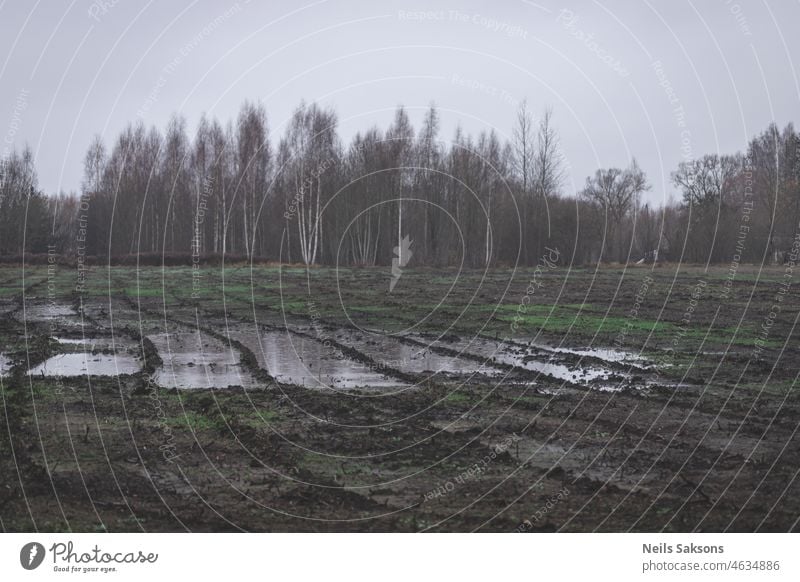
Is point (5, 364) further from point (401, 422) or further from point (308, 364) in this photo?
point (401, 422)

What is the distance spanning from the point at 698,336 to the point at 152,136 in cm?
6891

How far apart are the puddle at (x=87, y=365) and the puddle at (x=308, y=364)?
2889 mm

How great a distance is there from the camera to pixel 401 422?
1319 cm

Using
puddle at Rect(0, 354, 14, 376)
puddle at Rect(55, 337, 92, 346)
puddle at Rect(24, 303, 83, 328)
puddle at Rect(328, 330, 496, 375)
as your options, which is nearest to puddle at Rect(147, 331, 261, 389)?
puddle at Rect(55, 337, 92, 346)

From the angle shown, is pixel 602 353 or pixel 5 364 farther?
pixel 602 353

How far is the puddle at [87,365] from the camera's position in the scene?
17.4 meters

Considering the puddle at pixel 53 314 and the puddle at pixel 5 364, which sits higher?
the puddle at pixel 53 314

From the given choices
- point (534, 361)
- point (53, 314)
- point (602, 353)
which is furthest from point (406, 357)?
point (53, 314)

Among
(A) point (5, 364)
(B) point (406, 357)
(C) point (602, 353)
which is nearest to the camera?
(A) point (5, 364)

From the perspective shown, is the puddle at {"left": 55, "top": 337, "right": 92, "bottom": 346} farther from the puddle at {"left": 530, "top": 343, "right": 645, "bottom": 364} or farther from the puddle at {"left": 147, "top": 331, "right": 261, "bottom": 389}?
the puddle at {"left": 530, "top": 343, "right": 645, "bottom": 364}

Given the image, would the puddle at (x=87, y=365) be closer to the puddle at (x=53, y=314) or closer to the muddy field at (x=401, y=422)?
the muddy field at (x=401, y=422)

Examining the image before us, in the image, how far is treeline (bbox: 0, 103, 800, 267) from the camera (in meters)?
64.0

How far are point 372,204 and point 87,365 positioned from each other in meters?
49.9

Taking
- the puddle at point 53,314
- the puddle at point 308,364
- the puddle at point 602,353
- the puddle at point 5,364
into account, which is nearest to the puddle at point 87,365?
the puddle at point 5,364
